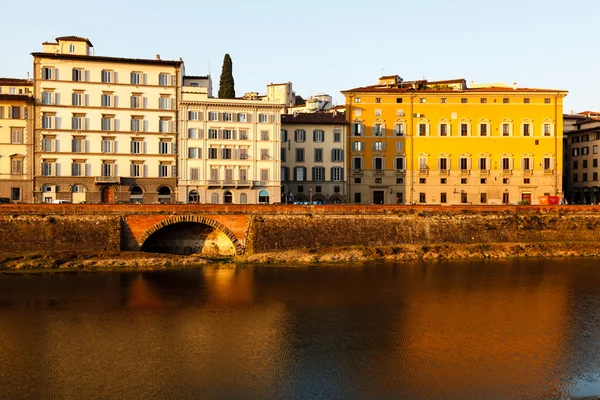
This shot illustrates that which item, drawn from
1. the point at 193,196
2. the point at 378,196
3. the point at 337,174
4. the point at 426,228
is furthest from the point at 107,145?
the point at 426,228

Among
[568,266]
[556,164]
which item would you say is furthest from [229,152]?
[556,164]

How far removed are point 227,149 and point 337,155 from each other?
16.3 m

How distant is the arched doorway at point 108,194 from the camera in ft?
216

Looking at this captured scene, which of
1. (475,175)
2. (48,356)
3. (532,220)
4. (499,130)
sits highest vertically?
(499,130)

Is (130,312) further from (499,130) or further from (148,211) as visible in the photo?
(499,130)

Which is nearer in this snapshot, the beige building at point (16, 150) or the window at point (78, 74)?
the beige building at point (16, 150)

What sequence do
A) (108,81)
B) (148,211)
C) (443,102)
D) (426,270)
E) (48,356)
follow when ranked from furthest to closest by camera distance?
(443,102), (108,81), (148,211), (426,270), (48,356)

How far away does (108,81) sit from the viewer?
6550 cm

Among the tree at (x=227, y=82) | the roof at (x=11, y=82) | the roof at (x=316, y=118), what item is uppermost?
the tree at (x=227, y=82)

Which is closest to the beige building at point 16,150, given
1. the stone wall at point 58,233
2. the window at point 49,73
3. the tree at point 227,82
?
the window at point 49,73

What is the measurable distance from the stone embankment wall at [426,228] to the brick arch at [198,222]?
51.5 inches

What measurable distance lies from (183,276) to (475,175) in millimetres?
48623

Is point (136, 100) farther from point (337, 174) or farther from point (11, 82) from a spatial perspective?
point (337, 174)

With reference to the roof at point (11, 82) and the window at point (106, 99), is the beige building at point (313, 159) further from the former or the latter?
the roof at point (11, 82)
